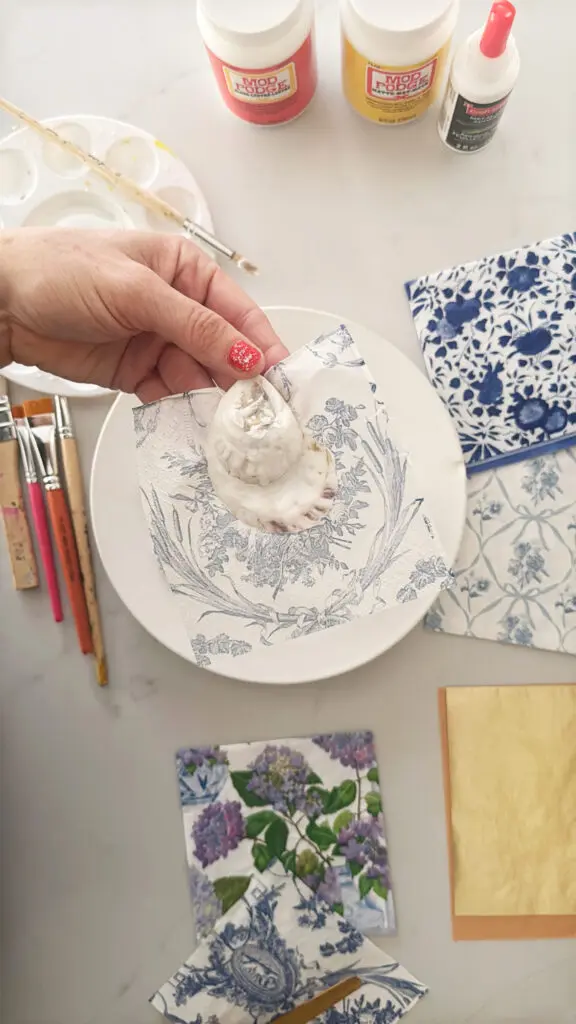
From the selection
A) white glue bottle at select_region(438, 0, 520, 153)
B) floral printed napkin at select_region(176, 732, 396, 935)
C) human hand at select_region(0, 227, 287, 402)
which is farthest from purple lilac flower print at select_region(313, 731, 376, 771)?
white glue bottle at select_region(438, 0, 520, 153)

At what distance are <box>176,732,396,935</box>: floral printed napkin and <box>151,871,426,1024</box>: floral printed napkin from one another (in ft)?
0.05

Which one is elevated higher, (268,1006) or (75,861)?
(75,861)

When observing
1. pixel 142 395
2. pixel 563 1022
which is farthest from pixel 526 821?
pixel 142 395

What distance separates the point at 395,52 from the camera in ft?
2.14

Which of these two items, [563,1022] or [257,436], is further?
[563,1022]

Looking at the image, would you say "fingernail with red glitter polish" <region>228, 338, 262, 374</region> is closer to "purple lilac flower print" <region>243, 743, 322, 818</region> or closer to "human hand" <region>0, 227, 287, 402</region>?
"human hand" <region>0, 227, 287, 402</region>

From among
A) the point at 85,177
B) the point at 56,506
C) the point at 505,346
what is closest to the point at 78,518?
the point at 56,506

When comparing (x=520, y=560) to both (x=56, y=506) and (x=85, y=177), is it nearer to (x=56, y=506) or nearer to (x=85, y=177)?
(x=56, y=506)

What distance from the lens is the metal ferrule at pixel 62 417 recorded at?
0.72 metres

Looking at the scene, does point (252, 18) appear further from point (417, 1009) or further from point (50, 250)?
point (417, 1009)

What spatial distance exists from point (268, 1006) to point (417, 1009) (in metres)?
0.12

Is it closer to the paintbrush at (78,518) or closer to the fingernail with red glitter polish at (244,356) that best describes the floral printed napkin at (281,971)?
the paintbrush at (78,518)

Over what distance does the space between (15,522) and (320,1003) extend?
0.48m

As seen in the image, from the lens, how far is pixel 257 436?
0.55m
